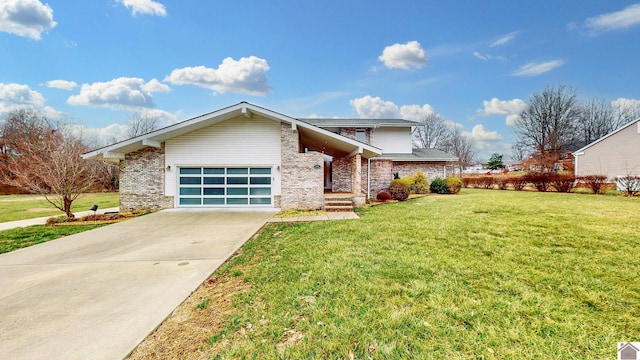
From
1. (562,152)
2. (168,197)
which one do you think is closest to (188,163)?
(168,197)

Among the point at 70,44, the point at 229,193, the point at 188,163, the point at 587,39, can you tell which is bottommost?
the point at 229,193

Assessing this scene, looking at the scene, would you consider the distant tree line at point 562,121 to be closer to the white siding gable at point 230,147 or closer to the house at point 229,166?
the house at point 229,166

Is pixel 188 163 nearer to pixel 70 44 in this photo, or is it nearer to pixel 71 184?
pixel 71 184

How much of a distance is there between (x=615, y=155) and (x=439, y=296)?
26862 mm

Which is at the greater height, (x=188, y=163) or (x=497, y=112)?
(x=497, y=112)

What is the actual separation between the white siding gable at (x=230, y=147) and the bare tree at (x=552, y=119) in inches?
1338

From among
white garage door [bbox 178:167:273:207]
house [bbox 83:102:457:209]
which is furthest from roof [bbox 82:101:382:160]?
white garage door [bbox 178:167:273:207]

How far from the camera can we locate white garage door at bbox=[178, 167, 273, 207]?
39.8 feet

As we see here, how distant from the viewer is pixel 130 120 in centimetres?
3709

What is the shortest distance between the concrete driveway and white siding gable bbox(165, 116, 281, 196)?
460 centimetres

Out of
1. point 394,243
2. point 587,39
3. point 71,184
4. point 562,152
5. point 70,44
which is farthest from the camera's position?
point 562,152

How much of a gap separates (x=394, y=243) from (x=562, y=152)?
3886cm

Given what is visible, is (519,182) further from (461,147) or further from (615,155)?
(461,147)

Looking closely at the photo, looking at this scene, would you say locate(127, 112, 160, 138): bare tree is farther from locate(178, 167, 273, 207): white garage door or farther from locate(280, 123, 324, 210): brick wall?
locate(280, 123, 324, 210): brick wall
